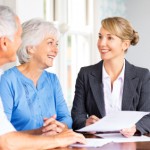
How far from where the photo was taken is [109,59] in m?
2.71

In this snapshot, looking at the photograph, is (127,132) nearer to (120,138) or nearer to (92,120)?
(120,138)

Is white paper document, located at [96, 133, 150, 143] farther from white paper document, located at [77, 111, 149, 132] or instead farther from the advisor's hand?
the advisor's hand

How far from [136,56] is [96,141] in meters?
3.58

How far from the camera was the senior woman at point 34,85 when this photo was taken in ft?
7.82

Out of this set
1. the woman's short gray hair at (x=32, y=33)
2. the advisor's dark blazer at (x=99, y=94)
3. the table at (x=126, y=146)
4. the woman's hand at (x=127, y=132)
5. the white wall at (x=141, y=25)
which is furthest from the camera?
the white wall at (x=141, y=25)

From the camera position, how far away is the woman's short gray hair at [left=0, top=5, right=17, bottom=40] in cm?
178

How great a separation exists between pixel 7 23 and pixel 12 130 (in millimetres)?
455

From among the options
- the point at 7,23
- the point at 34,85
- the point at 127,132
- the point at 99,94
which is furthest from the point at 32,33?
the point at 127,132

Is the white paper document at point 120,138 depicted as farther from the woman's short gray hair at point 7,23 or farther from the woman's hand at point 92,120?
the woman's short gray hair at point 7,23

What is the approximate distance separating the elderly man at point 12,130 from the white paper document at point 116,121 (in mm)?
253

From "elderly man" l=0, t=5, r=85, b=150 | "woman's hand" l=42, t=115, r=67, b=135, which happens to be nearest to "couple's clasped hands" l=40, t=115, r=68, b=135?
"woman's hand" l=42, t=115, r=67, b=135

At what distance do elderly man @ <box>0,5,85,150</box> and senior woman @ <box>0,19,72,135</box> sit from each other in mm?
465

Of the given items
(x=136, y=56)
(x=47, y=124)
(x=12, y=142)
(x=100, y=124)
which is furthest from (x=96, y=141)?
(x=136, y=56)

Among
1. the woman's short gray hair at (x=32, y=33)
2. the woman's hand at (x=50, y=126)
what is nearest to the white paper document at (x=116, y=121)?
the woman's hand at (x=50, y=126)
